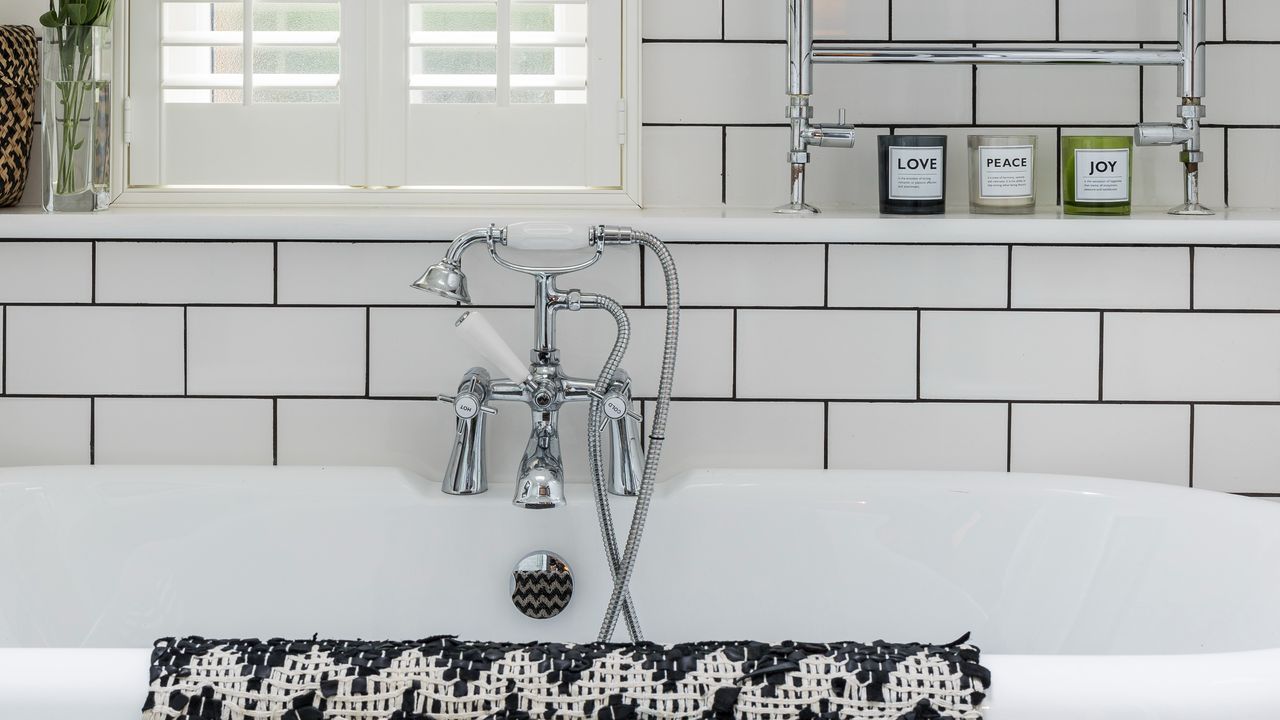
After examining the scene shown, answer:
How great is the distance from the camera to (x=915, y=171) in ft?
3.64

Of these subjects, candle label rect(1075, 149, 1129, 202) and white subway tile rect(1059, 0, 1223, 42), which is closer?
candle label rect(1075, 149, 1129, 202)

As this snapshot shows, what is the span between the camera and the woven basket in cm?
116

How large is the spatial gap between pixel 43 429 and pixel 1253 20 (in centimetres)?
152

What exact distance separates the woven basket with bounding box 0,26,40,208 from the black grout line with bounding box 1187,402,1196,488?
1.40m

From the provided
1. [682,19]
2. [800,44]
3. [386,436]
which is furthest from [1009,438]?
[386,436]

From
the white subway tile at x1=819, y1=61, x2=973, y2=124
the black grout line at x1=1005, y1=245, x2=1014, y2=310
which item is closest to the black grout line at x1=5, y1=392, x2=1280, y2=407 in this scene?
the black grout line at x1=1005, y1=245, x2=1014, y2=310

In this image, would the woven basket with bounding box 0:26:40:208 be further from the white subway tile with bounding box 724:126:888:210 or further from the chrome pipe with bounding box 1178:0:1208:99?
the chrome pipe with bounding box 1178:0:1208:99

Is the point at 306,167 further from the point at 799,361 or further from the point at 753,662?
the point at 753,662

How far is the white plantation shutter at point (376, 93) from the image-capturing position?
1.25 metres

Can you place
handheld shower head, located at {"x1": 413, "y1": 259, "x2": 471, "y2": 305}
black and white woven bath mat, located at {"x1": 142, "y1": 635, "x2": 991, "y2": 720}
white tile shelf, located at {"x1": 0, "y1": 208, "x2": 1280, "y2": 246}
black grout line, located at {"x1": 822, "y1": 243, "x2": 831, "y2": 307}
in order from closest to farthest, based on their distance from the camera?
black and white woven bath mat, located at {"x1": 142, "y1": 635, "x2": 991, "y2": 720}
handheld shower head, located at {"x1": 413, "y1": 259, "x2": 471, "y2": 305}
white tile shelf, located at {"x1": 0, "y1": 208, "x2": 1280, "y2": 246}
black grout line, located at {"x1": 822, "y1": 243, "x2": 831, "y2": 307}

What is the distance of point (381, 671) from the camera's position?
2.12ft

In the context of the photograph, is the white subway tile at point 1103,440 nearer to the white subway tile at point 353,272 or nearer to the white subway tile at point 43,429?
the white subway tile at point 353,272

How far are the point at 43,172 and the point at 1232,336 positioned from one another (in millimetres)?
1382

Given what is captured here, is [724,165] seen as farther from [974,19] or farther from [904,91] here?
[974,19]
